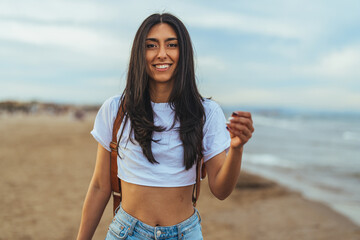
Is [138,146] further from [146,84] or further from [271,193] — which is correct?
[271,193]

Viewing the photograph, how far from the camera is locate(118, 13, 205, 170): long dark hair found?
78.6 inches

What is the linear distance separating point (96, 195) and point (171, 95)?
2.62 feet

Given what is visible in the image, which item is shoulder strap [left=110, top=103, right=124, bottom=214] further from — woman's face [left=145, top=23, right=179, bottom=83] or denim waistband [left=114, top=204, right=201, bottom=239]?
woman's face [left=145, top=23, right=179, bottom=83]

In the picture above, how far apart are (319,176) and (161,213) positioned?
11.5m

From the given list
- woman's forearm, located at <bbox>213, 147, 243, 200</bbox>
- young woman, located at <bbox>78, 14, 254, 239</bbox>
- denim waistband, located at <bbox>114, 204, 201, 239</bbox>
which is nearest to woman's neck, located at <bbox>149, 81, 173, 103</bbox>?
young woman, located at <bbox>78, 14, 254, 239</bbox>

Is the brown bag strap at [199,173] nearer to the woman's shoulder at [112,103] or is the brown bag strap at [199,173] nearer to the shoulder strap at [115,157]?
the shoulder strap at [115,157]

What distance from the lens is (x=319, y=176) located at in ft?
39.9

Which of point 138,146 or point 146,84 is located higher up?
point 146,84

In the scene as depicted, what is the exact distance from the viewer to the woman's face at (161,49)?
2.11 m

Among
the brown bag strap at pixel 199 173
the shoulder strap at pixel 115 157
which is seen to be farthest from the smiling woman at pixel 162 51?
the brown bag strap at pixel 199 173

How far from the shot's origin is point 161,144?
1.97 metres

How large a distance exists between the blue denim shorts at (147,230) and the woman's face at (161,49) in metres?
0.86

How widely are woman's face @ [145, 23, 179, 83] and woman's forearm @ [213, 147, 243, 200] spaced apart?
65cm

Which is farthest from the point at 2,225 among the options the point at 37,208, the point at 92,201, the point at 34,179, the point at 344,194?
the point at 344,194
